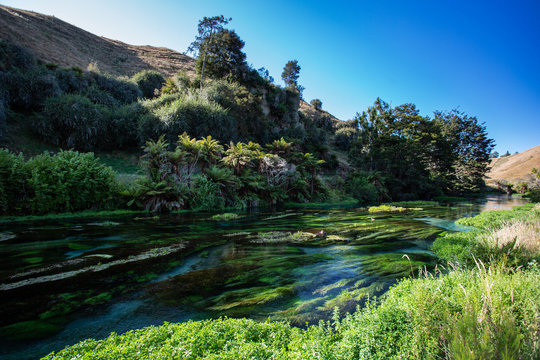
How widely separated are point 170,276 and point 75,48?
2070 inches

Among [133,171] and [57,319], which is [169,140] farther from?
[57,319]

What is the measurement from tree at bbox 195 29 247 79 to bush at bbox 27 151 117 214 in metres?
23.7

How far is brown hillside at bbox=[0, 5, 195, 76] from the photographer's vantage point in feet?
97.0

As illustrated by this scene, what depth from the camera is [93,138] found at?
19438 millimetres

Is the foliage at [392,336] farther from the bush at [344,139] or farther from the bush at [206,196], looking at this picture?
the bush at [344,139]

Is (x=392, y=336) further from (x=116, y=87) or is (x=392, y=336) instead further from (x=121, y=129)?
(x=116, y=87)

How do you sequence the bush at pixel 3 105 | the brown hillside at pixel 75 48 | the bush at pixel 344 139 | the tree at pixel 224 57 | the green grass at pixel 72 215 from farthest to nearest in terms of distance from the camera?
the bush at pixel 344 139, the tree at pixel 224 57, the brown hillside at pixel 75 48, the bush at pixel 3 105, the green grass at pixel 72 215

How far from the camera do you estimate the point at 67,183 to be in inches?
402

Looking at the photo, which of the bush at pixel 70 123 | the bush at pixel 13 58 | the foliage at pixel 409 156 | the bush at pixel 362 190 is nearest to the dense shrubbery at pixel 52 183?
the bush at pixel 70 123

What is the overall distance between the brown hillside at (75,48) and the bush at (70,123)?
13.5m

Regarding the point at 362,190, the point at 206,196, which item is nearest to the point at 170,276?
the point at 206,196

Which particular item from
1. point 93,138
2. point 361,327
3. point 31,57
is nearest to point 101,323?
point 361,327

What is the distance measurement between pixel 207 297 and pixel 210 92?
2559 cm

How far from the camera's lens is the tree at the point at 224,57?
3119cm
